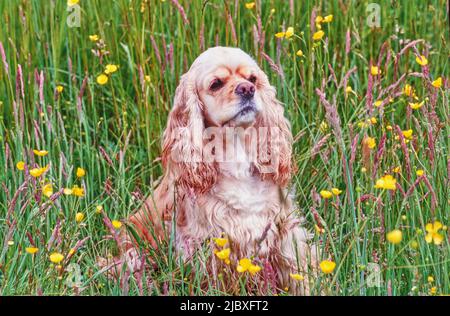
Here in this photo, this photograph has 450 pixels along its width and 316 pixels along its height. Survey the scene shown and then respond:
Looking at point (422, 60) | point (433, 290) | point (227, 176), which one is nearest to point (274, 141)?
point (227, 176)

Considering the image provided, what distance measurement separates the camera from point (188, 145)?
434 centimetres

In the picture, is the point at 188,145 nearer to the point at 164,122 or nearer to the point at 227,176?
the point at 227,176

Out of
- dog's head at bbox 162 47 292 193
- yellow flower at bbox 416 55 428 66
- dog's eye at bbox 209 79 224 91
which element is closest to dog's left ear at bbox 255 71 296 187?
dog's head at bbox 162 47 292 193

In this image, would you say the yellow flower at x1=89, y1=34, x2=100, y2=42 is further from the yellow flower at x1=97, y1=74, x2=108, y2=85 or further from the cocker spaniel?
the cocker spaniel

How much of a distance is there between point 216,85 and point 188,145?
0.33m

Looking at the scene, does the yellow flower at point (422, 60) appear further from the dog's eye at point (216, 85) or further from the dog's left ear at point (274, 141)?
the dog's eye at point (216, 85)

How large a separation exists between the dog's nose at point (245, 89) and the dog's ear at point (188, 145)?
30 centimetres

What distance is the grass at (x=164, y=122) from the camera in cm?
388

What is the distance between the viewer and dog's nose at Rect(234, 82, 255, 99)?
407 centimetres


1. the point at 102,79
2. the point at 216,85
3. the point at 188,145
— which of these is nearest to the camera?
the point at 216,85

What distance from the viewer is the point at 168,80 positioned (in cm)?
521

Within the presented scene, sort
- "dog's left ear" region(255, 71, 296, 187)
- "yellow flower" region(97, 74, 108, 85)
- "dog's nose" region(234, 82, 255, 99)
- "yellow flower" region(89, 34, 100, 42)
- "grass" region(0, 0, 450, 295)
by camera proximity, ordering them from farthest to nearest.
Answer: "yellow flower" region(89, 34, 100, 42) < "yellow flower" region(97, 74, 108, 85) < "dog's left ear" region(255, 71, 296, 187) < "dog's nose" region(234, 82, 255, 99) < "grass" region(0, 0, 450, 295)

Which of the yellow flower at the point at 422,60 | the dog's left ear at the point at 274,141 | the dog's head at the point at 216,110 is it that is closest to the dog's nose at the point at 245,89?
the dog's head at the point at 216,110
